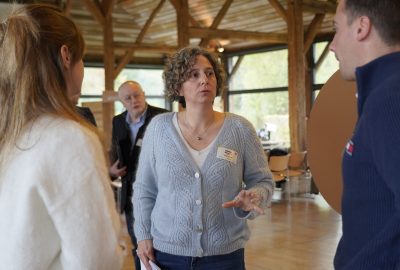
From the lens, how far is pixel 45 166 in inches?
44.4

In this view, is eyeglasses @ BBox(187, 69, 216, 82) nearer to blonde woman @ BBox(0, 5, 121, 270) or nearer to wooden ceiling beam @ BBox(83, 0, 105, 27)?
blonde woman @ BBox(0, 5, 121, 270)

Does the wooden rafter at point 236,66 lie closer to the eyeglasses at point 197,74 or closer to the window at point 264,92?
the window at point 264,92

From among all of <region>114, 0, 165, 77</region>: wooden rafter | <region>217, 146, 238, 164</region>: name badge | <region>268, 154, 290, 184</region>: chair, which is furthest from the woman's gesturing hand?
<region>114, 0, 165, 77</region>: wooden rafter

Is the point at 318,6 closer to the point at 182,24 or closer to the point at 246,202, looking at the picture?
the point at 182,24

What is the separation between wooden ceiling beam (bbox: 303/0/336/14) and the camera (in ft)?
31.3

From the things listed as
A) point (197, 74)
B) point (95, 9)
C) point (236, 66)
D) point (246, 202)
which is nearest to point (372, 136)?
point (246, 202)

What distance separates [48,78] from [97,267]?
0.46 meters

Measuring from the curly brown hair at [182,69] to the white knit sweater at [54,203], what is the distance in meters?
1.14

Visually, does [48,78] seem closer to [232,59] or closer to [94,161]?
[94,161]

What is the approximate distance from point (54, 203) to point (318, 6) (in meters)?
9.37

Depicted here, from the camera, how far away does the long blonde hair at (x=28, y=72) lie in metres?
1.18

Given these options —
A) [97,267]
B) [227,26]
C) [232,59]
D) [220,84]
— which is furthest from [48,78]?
[232,59]

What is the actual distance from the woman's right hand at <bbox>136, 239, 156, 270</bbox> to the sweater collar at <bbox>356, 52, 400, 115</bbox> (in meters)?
1.23

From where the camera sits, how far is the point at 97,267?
1.15 m
